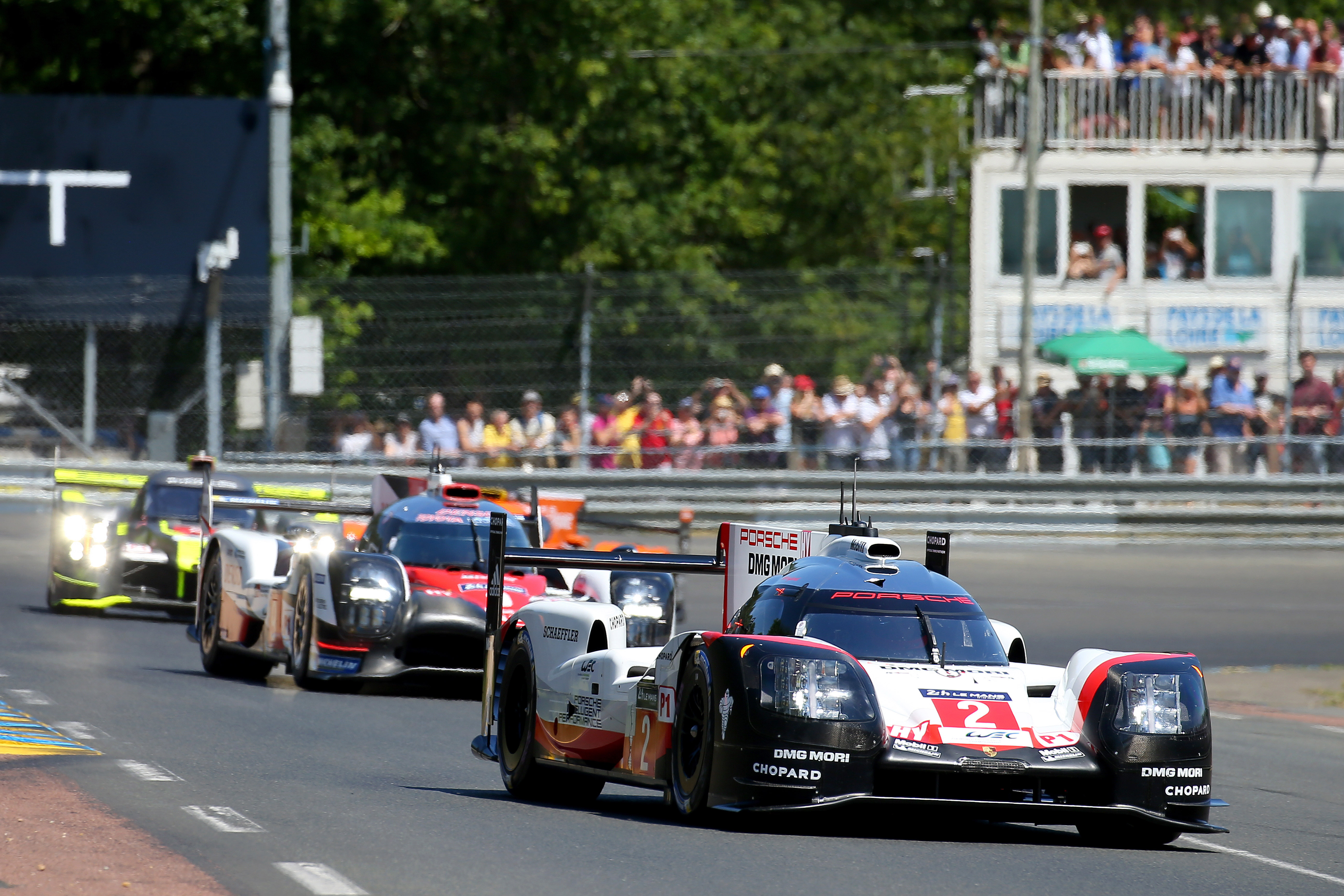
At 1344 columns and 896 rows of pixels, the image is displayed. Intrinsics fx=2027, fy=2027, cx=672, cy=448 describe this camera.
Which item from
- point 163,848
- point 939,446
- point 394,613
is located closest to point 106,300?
point 939,446

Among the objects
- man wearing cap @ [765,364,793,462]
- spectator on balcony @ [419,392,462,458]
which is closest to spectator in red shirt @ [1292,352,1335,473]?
man wearing cap @ [765,364,793,462]

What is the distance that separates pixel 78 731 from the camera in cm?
982

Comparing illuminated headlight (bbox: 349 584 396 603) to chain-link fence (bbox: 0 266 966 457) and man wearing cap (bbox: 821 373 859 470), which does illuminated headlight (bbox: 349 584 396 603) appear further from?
man wearing cap (bbox: 821 373 859 470)

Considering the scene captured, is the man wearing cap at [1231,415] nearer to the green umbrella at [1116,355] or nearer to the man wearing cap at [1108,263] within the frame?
the green umbrella at [1116,355]

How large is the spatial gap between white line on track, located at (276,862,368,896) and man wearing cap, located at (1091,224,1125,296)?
66.3ft

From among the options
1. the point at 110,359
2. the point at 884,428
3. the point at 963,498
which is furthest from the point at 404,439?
the point at 963,498

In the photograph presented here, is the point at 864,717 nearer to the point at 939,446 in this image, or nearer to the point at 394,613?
the point at 394,613

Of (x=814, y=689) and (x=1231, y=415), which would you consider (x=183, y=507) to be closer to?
(x=1231, y=415)

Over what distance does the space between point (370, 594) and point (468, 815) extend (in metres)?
4.58

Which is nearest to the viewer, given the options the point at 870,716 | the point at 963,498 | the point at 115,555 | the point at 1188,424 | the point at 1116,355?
the point at 870,716

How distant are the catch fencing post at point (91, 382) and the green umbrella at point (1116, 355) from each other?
10.5 metres

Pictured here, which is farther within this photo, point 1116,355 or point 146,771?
point 1116,355

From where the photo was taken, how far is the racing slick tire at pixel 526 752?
8.12m

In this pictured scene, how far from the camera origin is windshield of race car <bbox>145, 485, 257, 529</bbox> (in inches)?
674
